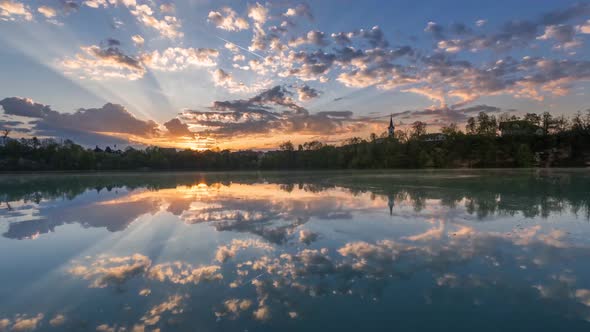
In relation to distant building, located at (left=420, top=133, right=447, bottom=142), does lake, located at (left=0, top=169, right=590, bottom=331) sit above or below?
below

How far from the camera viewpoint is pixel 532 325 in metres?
4.15

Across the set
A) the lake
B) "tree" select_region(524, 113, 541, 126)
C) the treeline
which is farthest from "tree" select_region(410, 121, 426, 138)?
the lake

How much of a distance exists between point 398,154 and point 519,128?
44113mm

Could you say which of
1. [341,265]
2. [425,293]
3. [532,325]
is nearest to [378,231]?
[341,265]

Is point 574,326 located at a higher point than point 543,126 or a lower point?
lower

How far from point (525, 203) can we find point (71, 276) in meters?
18.2

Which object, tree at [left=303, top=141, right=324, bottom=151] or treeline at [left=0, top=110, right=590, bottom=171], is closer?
treeline at [left=0, top=110, right=590, bottom=171]

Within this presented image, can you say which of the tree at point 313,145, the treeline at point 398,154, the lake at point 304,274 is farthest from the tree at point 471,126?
the lake at point 304,274

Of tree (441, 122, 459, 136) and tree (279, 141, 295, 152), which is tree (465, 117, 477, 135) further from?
tree (279, 141, 295, 152)

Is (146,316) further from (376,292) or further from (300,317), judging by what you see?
(376,292)

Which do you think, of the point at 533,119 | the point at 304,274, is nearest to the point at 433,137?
the point at 533,119

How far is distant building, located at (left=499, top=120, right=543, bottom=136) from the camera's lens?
10088 cm

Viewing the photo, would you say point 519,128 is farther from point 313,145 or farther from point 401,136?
point 313,145

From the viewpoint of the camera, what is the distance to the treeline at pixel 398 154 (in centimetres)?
9069
